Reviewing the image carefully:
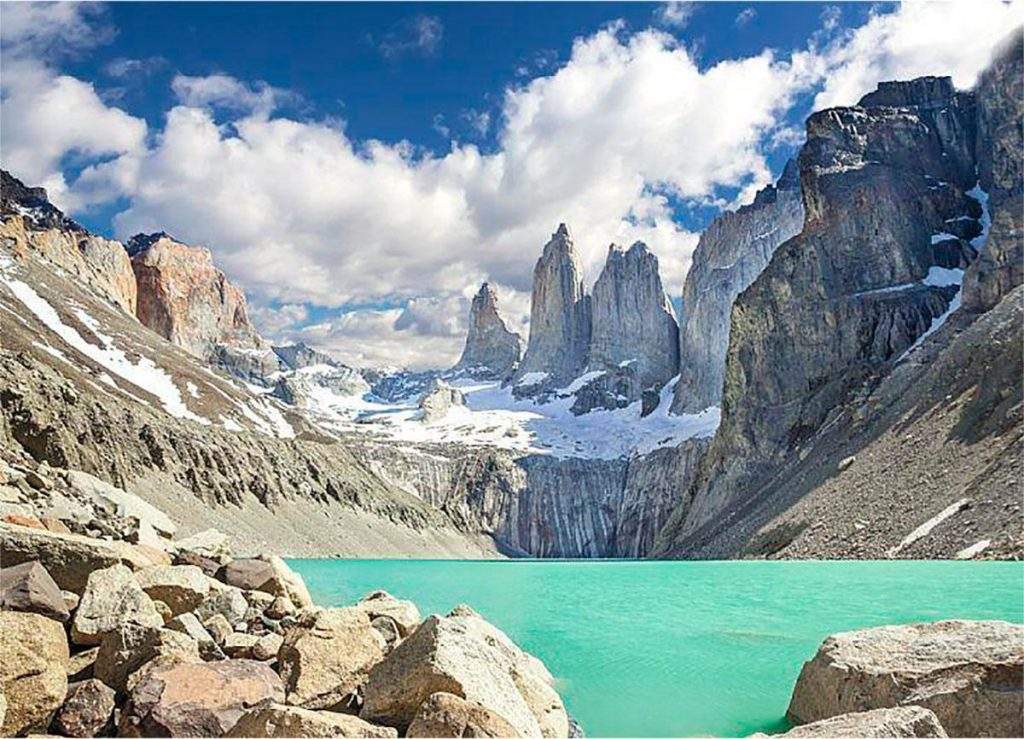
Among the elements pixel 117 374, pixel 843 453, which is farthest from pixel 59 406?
pixel 843 453

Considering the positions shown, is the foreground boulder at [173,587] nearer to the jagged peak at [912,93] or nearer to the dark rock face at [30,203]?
the jagged peak at [912,93]

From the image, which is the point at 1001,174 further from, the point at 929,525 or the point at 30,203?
the point at 30,203

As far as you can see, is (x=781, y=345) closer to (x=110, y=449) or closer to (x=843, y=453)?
(x=843, y=453)

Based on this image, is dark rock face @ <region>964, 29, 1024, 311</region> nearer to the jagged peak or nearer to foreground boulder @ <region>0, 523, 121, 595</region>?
the jagged peak

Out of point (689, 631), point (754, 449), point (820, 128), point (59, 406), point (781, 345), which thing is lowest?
point (689, 631)

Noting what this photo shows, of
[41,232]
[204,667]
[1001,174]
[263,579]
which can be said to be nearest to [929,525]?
[263,579]

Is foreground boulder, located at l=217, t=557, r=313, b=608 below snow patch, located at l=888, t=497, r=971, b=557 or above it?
below

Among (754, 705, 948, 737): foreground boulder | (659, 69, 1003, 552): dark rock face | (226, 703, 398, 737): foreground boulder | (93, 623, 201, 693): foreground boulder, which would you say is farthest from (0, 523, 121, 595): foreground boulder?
(659, 69, 1003, 552): dark rock face
